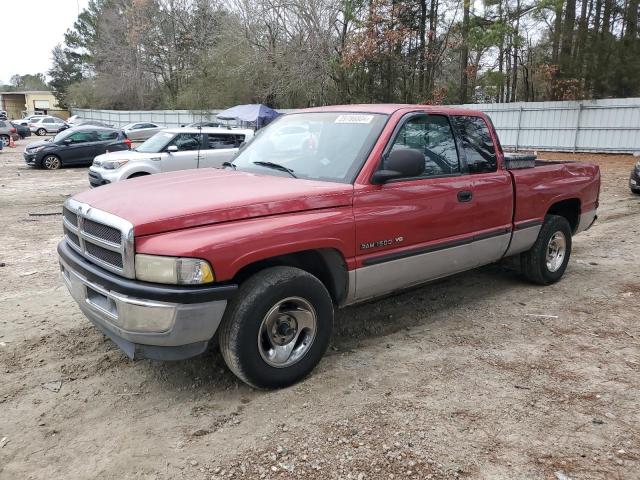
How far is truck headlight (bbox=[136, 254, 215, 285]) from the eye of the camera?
2.93 meters

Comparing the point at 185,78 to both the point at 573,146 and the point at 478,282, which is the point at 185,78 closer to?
the point at 573,146

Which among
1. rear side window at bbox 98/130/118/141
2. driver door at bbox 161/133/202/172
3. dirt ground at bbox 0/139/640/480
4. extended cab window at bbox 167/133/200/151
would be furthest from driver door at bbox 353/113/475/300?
rear side window at bbox 98/130/118/141

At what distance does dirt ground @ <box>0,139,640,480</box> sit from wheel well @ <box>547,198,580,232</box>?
3.39ft

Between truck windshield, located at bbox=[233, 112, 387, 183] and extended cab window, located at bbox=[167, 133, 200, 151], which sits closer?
truck windshield, located at bbox=[233, 112, 387, 183]

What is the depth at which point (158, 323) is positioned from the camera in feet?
9.70

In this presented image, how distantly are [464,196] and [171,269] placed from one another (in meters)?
2.67

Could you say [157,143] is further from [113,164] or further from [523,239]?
[523,239]

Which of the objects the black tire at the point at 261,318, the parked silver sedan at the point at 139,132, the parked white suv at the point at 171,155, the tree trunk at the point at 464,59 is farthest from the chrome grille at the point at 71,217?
the parked silver sedan at the point at 139,132

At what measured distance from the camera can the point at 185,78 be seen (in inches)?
1810

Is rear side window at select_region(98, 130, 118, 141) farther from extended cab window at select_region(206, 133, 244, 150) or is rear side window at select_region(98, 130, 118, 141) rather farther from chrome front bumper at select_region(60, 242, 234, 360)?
chrome front bumper at select_region(60, 242, 234, 360)

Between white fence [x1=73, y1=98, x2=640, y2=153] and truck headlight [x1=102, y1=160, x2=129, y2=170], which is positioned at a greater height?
white fence [x1=73, y1=98, x2=640, y2=153]

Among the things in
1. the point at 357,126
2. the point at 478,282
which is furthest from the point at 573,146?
the point at 357,126

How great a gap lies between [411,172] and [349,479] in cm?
209

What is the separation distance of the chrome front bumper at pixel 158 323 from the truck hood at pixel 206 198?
442mm
